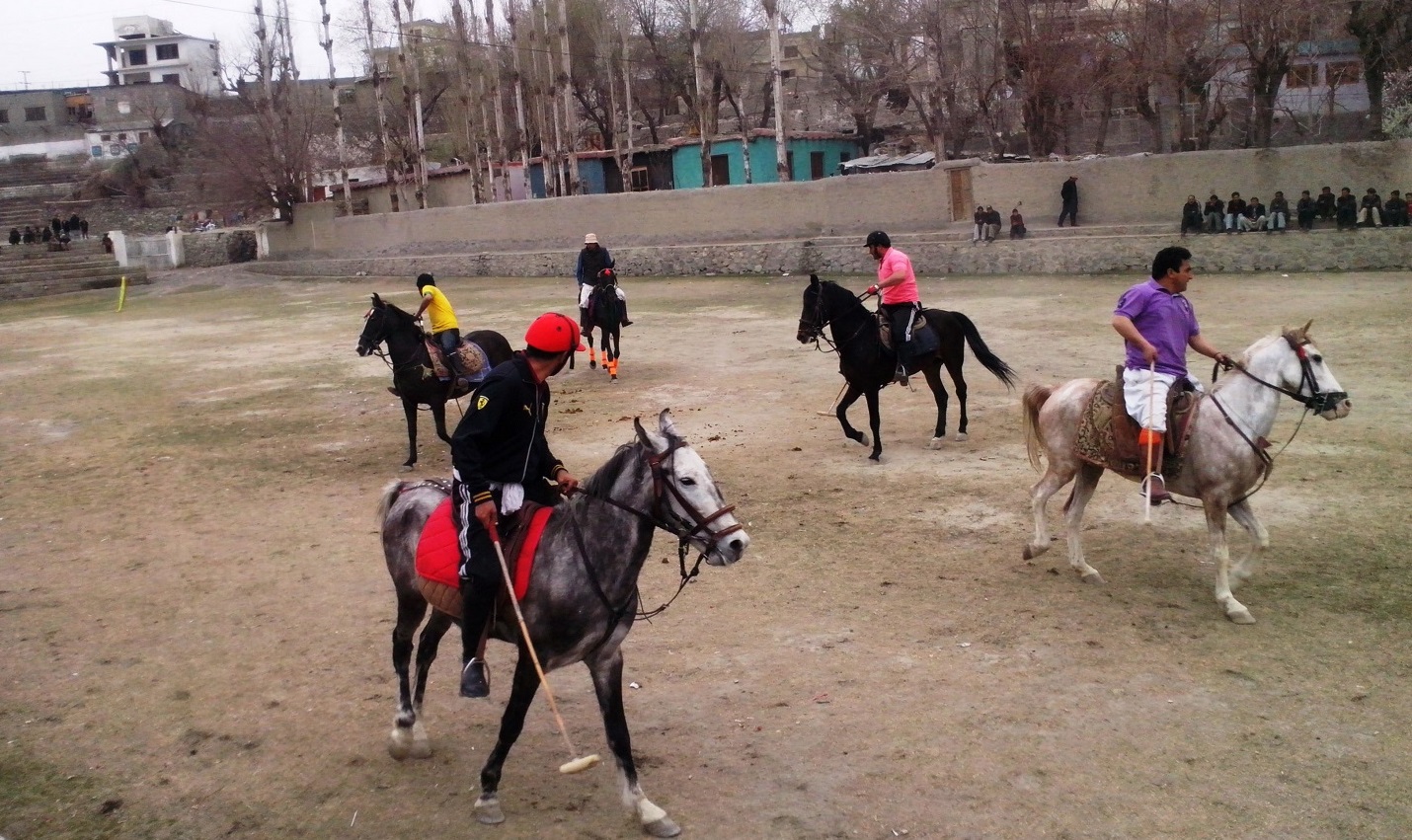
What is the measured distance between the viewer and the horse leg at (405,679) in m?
5.32

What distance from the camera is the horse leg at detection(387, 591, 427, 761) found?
17.5 feet

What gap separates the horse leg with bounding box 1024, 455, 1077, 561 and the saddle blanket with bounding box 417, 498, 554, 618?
3.91 meters

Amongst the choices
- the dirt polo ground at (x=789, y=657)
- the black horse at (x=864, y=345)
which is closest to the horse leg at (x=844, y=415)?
the black horse at (x=864, y=345)

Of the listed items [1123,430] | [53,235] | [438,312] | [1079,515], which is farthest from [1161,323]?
[53,235]

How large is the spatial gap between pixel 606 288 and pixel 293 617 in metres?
9.05

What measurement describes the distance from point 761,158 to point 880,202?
681 inches

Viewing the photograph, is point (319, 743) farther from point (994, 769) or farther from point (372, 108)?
point (372, 108)

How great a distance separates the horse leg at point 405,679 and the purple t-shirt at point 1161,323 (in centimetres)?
455

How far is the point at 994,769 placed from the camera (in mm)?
4953

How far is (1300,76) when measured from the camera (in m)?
33.1

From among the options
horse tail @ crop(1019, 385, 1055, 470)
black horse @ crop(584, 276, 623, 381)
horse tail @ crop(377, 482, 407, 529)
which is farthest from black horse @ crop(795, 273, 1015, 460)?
horse tail @ crop(377, 482, 407, 529)

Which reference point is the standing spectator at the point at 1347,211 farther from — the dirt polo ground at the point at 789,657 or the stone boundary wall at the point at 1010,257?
the dirt polo ground at the point at 789,657

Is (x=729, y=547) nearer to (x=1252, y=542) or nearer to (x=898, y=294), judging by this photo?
(x=1252, y=542)

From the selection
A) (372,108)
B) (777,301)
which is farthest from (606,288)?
(372,108)
